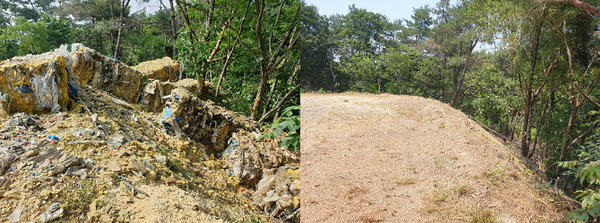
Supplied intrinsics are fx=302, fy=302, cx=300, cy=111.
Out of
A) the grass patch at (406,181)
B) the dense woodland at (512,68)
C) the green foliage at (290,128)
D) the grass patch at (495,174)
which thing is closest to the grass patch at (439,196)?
the grass patch at (406,181)

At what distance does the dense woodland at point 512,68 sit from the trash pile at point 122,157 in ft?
2.06

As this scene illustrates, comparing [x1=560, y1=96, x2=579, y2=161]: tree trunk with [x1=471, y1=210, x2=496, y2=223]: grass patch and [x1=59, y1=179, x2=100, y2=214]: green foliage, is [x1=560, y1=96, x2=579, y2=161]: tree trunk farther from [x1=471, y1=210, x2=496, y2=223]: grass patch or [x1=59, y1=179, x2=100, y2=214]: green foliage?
[x1=59, y1=179, x2=100, y2=214]: green foliage

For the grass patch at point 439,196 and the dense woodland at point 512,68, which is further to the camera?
the grass patch at point 439,196

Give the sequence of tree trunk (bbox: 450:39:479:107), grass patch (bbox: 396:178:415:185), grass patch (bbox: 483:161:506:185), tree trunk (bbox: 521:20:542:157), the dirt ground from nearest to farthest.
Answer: the dirt ground < grass patch (bbox: 483:161:506:185) < grass patch (bbox: 396:178:415:185) < tree trunk (bbox: 521:20:542:157) < tree trunk (bbox: 450:39:479:107)

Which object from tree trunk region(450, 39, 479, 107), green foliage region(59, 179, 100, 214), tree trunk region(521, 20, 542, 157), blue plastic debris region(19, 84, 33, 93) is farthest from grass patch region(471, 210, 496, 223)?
blue plastic debris region(19, 84, 33, 93)

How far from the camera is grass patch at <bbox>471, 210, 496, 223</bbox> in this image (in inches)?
97.6

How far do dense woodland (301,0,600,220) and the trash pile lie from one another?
629 millimetres

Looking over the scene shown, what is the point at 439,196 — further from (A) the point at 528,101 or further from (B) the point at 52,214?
(B) the point at 52,214

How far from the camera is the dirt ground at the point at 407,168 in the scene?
2630 millimetres

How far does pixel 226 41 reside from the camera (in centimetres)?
181

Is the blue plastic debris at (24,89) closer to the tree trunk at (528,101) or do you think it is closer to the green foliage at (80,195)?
the green foliage at (80,195)

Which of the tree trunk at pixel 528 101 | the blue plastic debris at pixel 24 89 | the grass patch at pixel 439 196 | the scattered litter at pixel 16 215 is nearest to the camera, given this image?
the scattered litter at pixel 16 215

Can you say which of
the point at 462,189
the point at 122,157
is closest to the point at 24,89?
the point at 122,157

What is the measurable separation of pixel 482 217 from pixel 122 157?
8.82 ft
